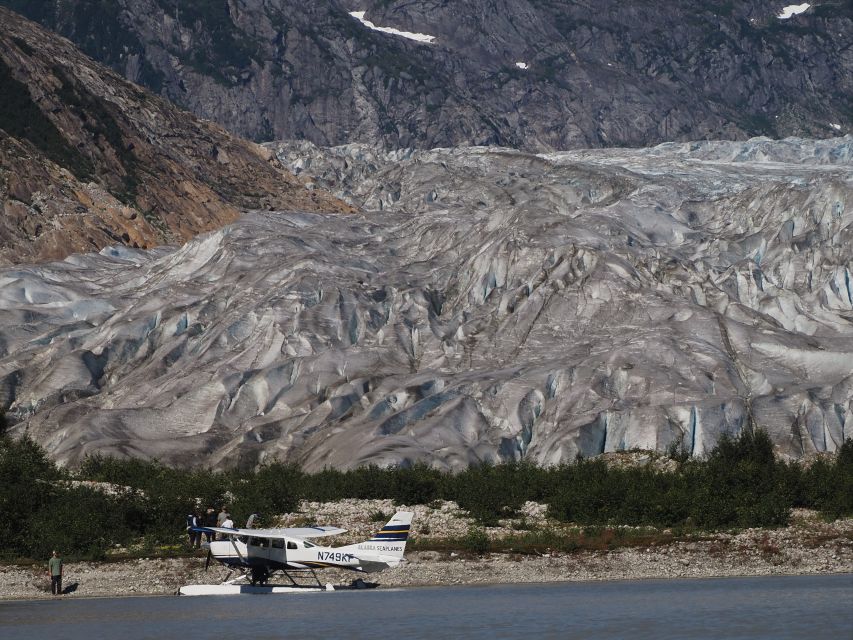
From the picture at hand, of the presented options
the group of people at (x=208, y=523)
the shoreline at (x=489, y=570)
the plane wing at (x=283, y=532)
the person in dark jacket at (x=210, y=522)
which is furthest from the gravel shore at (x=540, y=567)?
the plane wing at (x=283, y=532)

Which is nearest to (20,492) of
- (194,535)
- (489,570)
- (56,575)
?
(194,535)

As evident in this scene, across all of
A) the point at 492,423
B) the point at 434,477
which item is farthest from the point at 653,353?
the point at 434,477

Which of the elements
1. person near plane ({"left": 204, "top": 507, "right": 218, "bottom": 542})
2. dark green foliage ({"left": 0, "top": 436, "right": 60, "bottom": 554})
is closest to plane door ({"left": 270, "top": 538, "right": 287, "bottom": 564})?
person near plane ({"left": 204, "top": 507, "right": 218, "bottom": 542})

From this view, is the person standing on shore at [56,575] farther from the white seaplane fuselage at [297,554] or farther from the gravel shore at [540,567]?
the white seaplane fuselage at [297,554]

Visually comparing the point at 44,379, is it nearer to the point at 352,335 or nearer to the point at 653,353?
the point at 352,335

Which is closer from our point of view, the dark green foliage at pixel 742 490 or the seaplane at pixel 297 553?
the seaplane at pixel 297 553

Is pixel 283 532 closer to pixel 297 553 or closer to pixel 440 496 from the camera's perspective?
pixel 297 553

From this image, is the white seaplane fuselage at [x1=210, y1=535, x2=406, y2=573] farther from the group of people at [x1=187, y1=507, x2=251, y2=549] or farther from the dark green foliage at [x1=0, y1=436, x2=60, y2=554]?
the dark green foliage at [x1=0, y1=436, x2=60, y2=554]
